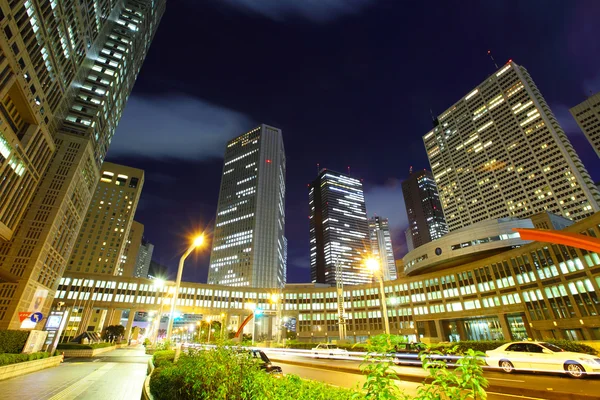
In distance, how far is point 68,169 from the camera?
74.4 meters

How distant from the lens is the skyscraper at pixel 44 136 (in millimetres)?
49344

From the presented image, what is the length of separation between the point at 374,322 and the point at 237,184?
117938mm

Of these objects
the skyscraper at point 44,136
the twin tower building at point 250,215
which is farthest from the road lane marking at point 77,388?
the twin tower building at point 250,215

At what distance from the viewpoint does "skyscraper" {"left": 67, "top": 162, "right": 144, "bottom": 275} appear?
135125 millimetres

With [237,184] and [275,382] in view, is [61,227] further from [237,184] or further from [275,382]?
[237,184]

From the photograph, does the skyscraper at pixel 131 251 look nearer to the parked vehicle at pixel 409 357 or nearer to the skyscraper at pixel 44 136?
the skyscraper at pixel 44 136

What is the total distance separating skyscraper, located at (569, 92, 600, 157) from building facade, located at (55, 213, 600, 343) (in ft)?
484

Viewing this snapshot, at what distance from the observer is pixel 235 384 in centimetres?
705

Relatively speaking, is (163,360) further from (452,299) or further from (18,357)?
(452,299)

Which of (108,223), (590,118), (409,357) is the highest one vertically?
(590,118)

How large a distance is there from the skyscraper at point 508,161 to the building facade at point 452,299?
3888 inches

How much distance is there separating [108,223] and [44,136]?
9929 cm

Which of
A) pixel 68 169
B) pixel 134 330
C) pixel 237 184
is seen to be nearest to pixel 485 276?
pixel 68 169

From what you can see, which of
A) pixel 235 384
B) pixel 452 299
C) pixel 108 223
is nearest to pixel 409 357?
pixel 235 384
